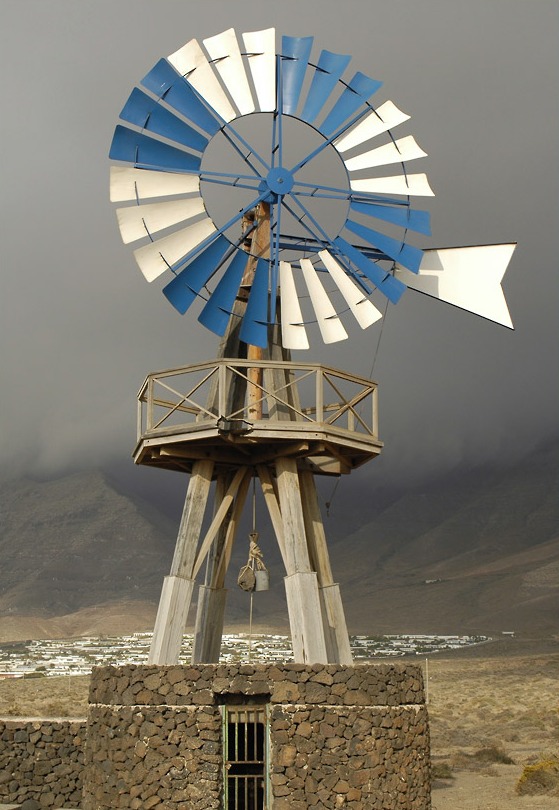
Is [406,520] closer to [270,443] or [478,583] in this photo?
[478,583]

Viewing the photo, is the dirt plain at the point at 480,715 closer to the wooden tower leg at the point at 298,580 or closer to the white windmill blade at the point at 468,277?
the wooden tower leg at the point at 298,580

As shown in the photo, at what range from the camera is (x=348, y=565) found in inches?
6053

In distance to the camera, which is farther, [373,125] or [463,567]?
[463,567]

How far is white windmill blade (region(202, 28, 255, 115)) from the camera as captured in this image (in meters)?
18.6

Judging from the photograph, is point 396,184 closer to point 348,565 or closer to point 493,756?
point 493,756

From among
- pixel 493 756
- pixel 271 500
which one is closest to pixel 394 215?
pixel 271 500

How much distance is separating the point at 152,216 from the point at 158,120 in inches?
58.2

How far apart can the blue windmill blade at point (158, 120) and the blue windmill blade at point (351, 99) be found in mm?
2067

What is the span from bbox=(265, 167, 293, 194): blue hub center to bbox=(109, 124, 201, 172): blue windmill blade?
3.94ft

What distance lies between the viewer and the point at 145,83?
60.6ft

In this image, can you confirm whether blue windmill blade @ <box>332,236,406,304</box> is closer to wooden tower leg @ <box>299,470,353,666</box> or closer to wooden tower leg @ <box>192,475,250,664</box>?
wooden tower leg @ <box>299,470,353,666</box>

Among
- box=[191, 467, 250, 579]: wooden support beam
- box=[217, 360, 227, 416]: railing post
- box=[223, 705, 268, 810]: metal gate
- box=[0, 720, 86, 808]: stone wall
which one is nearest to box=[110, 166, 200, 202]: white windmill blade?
box=[217, 360, 227, 416]: railing post

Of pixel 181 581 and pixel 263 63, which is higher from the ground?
pixel 263 63

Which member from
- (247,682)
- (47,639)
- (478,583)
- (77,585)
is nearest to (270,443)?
(247,682)
